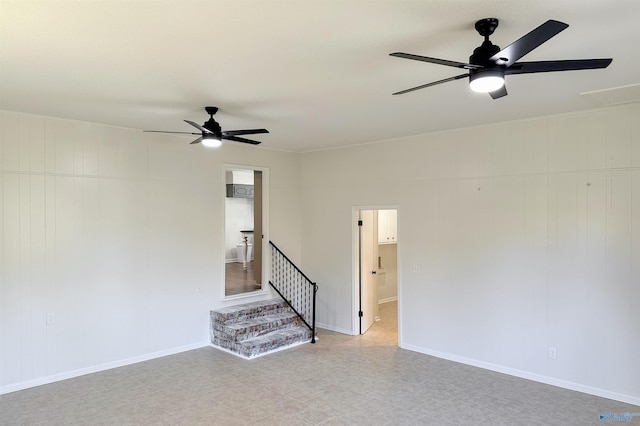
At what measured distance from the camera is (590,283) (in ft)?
14.4

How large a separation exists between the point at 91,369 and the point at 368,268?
4.37m

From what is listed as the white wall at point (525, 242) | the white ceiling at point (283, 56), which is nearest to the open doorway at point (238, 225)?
the white wall at point (525, 242)

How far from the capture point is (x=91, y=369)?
502 cm

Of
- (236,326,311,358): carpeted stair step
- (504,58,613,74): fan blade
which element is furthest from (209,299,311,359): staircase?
(504,58,613,74): fan blade

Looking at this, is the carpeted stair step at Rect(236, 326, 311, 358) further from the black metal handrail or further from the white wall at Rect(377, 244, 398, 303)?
the white wall at Rect(377, 244, 398, 303)

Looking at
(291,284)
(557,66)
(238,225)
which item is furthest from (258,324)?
(238,225)

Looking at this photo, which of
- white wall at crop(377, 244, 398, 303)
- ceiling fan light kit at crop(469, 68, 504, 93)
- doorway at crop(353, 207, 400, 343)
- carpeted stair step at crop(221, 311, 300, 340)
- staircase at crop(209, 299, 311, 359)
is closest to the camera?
ceiling fan light kit at crop(469, 68, 504, 93)

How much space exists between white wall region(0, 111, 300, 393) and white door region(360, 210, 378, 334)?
2.37m

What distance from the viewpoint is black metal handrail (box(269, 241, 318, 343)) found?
7129 mm

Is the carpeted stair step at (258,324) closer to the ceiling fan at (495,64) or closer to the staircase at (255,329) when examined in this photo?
the staircase at (255,329)

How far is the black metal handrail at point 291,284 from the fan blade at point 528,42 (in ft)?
17.4

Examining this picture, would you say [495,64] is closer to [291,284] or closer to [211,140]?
[211,140]

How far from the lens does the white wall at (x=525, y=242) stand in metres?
4.24

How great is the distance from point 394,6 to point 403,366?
443 centimetres
